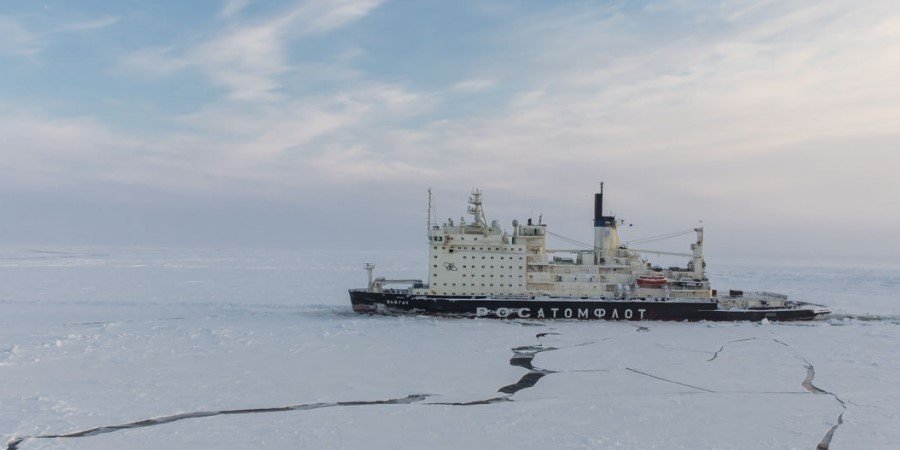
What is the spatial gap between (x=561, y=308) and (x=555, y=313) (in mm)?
320

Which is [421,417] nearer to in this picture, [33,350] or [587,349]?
[587,349]

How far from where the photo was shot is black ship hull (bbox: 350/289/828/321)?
26.3 meters

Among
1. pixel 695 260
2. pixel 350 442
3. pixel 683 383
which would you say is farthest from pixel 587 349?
pixel 695 260

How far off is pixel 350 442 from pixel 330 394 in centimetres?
303

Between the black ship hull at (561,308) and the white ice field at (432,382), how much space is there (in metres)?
1.13

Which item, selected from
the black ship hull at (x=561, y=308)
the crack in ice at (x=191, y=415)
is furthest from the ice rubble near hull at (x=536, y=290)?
the crack in ice at (x=191, y=415)

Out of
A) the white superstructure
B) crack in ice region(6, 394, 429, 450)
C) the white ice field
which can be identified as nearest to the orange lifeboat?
the white superstructure

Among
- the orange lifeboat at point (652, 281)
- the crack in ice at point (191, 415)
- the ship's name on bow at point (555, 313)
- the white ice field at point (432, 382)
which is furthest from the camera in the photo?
the orange lifeboat at point (652, 281)

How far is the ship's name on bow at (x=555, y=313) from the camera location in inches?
1035

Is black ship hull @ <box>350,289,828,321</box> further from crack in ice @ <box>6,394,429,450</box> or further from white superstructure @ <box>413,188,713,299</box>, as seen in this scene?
crack in ice @ <box>6,394,429,450</box>

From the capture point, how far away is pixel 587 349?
61.2 feet

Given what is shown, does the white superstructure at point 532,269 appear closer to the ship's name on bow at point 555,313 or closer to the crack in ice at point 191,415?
the ship's name on bow at point 555,313

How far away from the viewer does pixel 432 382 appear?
13797 millimetres

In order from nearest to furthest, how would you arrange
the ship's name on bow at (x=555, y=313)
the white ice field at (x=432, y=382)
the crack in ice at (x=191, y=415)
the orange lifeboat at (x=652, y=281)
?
the crack in ice at (x=191, y=415)
the white ice field at (x=432, y=382)
the ship's name on bow at (x=555, y=313)
the orange lifeboat at (x=652, y=281)
